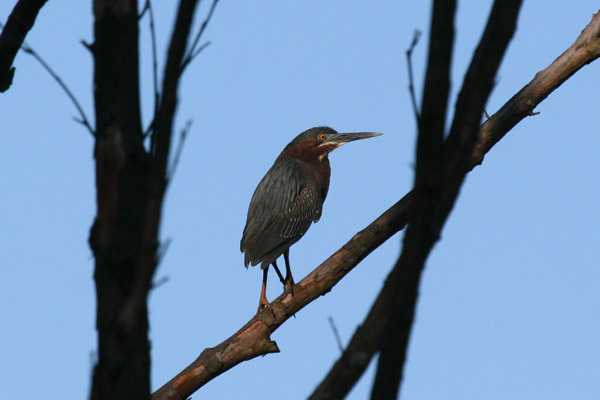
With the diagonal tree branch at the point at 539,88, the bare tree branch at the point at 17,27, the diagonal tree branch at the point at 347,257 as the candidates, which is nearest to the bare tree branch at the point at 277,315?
the diagonal tree branch at the point at 347,257

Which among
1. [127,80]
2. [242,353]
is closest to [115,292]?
[127,80]

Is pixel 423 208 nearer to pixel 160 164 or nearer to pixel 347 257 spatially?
pixel 160 164

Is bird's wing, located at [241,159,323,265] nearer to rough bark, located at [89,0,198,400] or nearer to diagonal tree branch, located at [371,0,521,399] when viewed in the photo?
rough bark, located at [89,0,198,400]

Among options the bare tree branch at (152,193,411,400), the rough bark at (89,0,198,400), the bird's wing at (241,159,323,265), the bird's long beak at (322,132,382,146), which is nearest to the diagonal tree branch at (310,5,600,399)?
the bare tree branch at (152,193,411,400)

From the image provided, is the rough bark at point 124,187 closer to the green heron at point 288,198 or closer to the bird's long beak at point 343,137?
the green heron at point 288,198

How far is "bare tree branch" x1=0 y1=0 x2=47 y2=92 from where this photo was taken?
400 centimetres

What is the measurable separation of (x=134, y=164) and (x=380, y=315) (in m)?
1.03

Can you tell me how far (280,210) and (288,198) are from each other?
0.18 m

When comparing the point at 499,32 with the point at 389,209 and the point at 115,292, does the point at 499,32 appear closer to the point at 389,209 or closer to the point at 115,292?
the point at 115,292

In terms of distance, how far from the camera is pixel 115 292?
9.05 ft

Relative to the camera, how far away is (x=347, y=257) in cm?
580

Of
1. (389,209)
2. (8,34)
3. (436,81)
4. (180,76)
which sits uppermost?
(8,34)

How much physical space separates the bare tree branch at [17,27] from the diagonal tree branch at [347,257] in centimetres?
259

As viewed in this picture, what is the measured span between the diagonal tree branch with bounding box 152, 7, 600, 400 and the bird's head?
3.44 m
